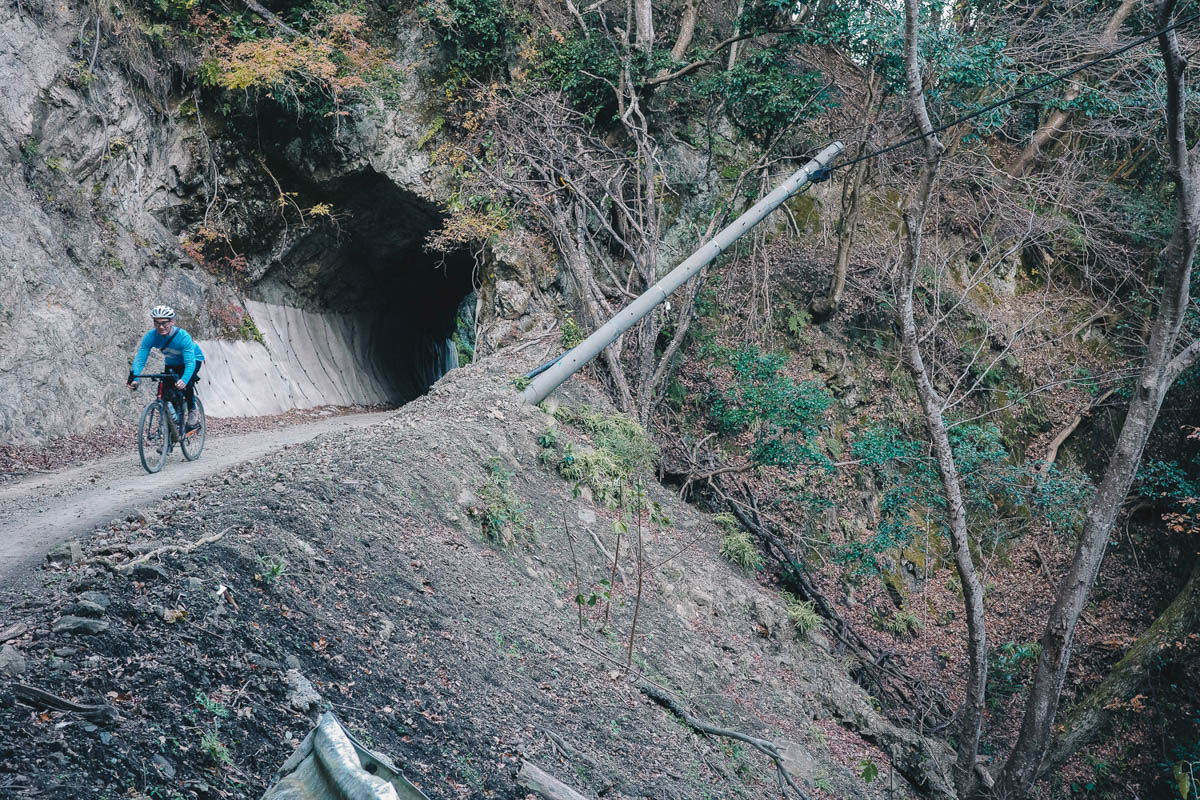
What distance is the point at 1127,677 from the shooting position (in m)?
12.1

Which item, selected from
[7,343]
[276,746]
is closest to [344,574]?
[276,746]

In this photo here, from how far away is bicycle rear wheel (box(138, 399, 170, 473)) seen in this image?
27.5 ft

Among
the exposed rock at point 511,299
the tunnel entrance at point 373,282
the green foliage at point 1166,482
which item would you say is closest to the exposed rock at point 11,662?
the exposed rock at point 511,299

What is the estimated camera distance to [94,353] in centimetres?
1111

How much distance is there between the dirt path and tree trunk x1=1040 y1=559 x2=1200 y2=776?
12.1 meters

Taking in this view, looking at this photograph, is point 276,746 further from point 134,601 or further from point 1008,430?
point 1008,430

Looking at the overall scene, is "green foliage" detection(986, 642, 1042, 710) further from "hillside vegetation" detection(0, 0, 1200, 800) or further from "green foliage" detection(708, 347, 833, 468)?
"green foliage" detection(708, 347, 833, 468)

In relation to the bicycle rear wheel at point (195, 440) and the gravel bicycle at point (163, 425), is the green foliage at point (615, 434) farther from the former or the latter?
the gravel bicycle at point (163, 425)

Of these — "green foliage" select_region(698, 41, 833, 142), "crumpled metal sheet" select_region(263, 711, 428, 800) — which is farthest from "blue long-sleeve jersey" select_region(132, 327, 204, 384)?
"green foliage" select_region(698, 41, 833, 142)

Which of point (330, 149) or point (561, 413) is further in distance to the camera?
point (330, 149)

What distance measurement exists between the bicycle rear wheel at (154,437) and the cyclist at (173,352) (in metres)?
0.33

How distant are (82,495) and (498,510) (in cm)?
405

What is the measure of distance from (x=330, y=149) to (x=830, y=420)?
12630 millimetres

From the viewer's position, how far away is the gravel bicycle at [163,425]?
8445 mm
